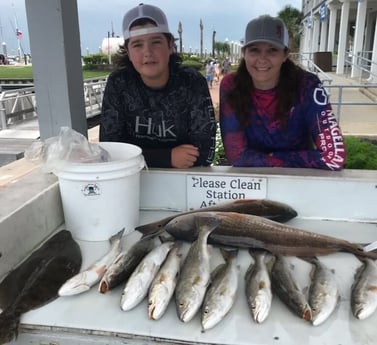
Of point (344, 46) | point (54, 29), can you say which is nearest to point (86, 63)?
point (344, 46)

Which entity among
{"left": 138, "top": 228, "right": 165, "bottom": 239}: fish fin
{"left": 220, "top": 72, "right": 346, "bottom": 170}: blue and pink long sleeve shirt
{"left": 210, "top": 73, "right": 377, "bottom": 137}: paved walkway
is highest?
{"left": 220, "top": 72, "right": 346, "bottom": 170}: blue and pink long sleeve shirt

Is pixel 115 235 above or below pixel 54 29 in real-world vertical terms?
below

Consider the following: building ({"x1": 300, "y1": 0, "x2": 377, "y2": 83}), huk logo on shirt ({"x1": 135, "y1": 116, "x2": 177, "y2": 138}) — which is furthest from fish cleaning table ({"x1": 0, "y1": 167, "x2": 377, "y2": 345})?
building ({"x1": 300, "y1": 0, "x2": 377, "y2": 83})

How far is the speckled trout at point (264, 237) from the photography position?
2.16 m

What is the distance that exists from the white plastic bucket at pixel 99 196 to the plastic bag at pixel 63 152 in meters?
0.06

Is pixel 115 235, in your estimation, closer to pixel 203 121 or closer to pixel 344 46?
pixel 203 121

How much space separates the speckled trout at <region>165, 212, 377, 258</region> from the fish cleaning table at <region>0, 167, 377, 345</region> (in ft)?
0.17

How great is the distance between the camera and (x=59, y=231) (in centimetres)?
248

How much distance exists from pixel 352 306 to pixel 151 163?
1627mm

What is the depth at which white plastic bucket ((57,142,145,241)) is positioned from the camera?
7.47 feet

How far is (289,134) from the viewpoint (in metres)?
3.03

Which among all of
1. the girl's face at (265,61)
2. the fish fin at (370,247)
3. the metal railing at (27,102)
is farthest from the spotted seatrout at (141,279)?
the metal railing at (27,102)

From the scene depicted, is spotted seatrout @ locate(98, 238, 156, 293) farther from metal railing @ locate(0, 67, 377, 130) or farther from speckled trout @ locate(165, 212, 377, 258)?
metal railing @ locate(0, 67, 377, 130)

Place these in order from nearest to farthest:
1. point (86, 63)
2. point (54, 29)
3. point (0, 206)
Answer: point (0, 206), point (54, 29), point (86, 63)
